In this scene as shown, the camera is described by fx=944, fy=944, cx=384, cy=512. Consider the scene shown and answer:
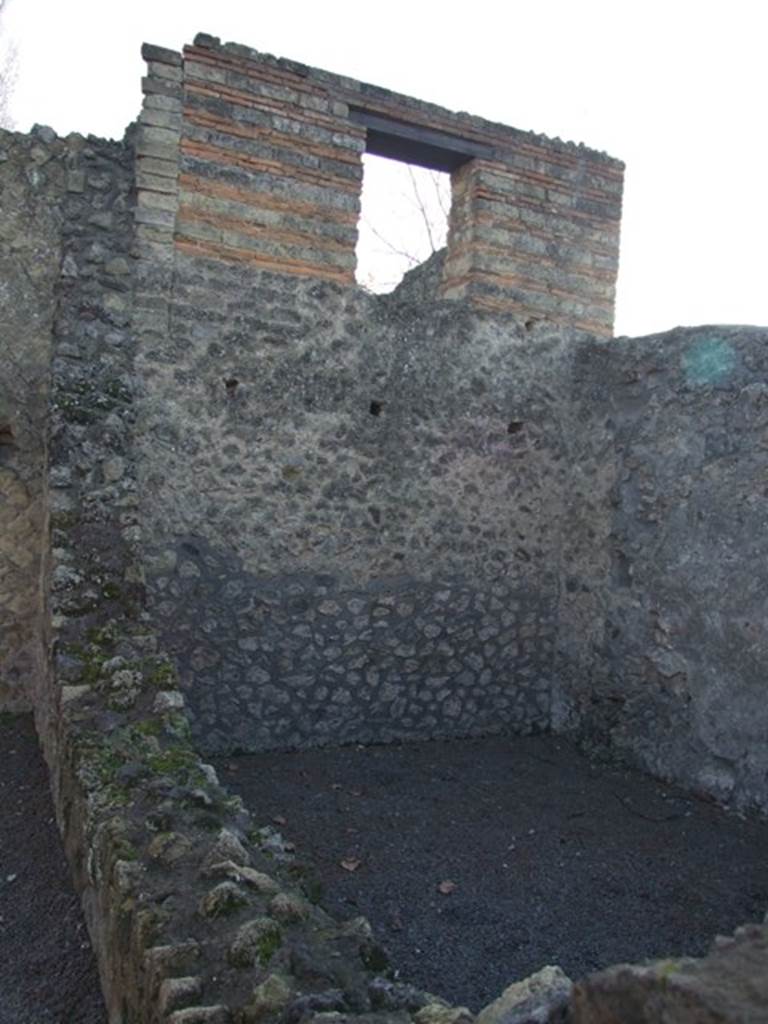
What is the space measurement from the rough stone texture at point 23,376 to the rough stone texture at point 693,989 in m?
4.34

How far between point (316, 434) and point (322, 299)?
0.84 meters

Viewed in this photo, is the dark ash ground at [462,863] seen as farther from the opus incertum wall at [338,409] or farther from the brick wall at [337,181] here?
the brick wall at [337,181]

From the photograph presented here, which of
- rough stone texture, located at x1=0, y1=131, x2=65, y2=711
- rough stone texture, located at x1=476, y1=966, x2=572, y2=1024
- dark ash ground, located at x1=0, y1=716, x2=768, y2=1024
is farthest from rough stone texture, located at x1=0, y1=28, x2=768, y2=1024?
rough stone texture, located at x1=476, y1=966, x2=572, y2=1024

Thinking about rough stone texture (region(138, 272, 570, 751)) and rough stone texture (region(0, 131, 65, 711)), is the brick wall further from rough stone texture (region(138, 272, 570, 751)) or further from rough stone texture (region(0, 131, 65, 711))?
rough stone texture (region(0, 131, 65, 711))

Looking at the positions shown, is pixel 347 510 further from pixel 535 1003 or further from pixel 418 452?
pixel 535 1003

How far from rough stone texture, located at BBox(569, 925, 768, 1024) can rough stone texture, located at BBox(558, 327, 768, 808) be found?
401 centimetres

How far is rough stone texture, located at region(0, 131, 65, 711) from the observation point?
5262 millimetres

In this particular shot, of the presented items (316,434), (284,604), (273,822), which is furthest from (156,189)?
(273,822)

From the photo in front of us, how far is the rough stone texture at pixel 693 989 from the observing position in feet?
4.30

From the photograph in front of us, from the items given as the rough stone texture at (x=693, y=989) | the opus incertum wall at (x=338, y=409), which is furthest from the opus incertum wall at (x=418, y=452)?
the rough stone texture at (x=693, y=989)

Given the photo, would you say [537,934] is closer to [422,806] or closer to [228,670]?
[422,806]

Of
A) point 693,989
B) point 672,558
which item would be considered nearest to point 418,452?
point 672,558

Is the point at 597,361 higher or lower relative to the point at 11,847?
higher

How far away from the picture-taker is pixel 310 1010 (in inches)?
82.7
